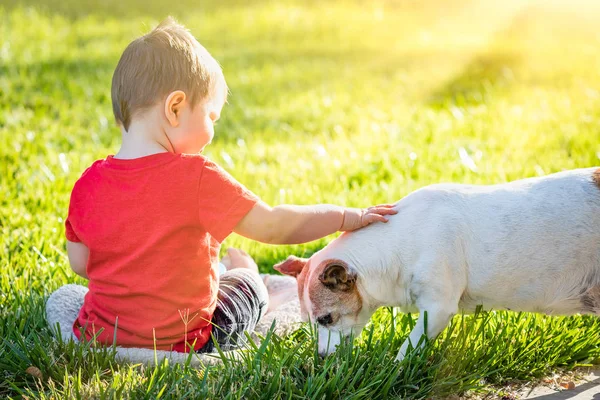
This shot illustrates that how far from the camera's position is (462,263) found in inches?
119

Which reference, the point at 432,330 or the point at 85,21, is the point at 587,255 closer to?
the point at 432,330

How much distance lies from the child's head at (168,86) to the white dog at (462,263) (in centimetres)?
75

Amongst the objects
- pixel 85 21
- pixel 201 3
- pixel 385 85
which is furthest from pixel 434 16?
pixel 85 21

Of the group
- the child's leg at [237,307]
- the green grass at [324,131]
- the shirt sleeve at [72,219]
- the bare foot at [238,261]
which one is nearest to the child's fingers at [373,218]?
the green grass at [324,131]

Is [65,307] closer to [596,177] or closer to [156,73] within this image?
[156,73]

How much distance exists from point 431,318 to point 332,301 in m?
0.38

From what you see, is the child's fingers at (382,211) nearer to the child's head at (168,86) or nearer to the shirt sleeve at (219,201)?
the shirt sleeve at (219,201)

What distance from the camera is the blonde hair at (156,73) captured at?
117 inches

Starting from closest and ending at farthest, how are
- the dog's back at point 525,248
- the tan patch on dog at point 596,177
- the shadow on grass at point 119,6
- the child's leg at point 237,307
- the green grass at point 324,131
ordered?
the green grass at point 324,131 → the dog's back at point 525,248 → the tan patch on dog at point 596,177 → the child's leg at point 237,307 → the shadow on grass at point 119,6

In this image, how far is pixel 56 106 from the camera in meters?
7.26

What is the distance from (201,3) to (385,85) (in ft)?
15.9

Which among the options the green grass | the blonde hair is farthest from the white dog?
the blonde hair

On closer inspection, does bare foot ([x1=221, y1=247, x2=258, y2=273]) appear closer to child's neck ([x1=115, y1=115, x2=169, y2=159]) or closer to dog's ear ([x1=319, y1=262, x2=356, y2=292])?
dog's ear ([x1=319, y1=262, x2=356, y2=292])

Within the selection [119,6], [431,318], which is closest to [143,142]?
[431,318]
